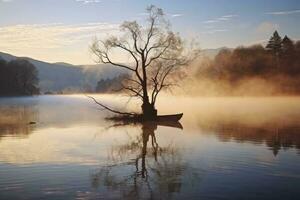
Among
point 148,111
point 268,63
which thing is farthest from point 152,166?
point 268,63

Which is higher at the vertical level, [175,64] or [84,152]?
[175,64]

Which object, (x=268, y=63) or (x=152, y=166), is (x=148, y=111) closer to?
(x=152, y=166)

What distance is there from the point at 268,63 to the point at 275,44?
6702mm

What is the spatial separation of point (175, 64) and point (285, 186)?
124 feet

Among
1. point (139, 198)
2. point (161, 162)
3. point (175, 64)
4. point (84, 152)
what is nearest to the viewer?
point (139, 198)

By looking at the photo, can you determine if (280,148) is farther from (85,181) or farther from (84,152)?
(85,181)

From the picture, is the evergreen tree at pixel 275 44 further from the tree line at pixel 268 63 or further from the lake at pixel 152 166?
the lake at pixel 152 166

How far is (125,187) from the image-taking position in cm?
1747

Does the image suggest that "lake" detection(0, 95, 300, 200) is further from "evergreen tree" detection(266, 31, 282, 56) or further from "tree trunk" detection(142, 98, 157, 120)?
"evergreen tree" detection(266, 31, 282, 56)

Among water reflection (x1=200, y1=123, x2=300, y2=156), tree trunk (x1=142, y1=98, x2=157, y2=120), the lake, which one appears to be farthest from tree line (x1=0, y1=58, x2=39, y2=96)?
water reflection (x1=200, y1=123, x2=300, y2=156)

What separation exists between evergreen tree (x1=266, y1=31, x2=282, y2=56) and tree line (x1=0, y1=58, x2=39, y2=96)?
3502 inches

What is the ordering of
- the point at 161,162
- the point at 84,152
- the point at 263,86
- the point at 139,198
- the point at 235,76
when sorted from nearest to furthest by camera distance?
the point at 139,198 < the point at 161,162 < the point at 84,152 < the point at 263,86 < the point at 235,76

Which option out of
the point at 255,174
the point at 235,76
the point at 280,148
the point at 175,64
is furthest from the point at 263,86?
the point at 255,174

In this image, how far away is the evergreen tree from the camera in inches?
4949
